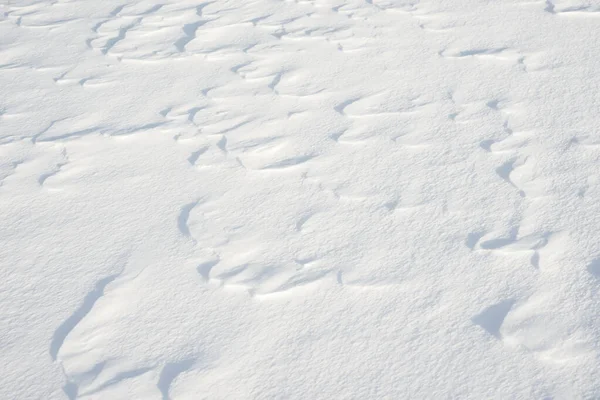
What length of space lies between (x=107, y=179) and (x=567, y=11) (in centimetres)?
167

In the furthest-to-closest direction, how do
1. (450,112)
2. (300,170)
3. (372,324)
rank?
(450,112) < (300,170) < (372,324)

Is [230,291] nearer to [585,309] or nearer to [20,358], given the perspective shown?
[20,358]

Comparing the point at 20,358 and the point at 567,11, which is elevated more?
the point at 567,11

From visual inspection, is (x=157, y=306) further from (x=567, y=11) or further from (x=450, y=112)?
(x=567, y=11)

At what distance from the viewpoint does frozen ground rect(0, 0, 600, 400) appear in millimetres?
1269

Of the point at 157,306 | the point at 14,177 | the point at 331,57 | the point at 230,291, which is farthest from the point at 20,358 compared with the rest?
the point at 331,57

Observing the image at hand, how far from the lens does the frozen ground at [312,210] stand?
1269 mm

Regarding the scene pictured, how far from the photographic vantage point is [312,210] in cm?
168

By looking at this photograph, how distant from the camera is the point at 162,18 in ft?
9.65

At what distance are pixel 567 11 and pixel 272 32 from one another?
105cm

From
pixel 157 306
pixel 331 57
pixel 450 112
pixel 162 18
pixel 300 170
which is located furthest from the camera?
pixel 162 18

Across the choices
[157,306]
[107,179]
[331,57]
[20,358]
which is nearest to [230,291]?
[157,306]

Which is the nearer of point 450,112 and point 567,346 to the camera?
point 567,346

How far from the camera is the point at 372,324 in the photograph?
4.36ft
